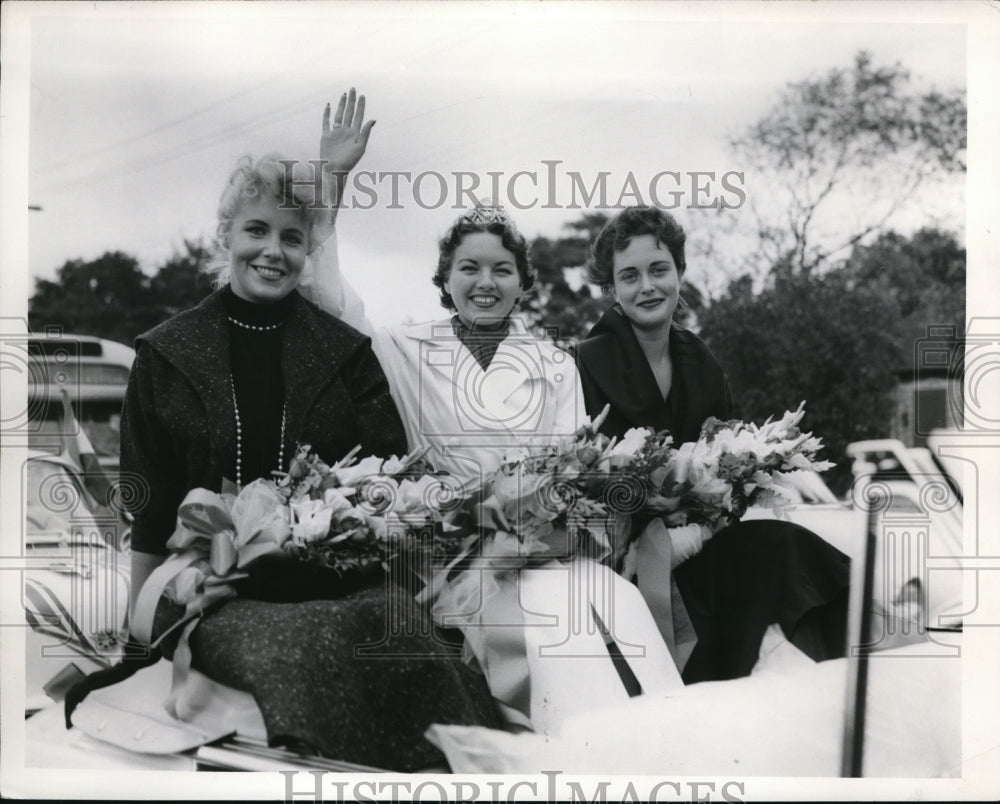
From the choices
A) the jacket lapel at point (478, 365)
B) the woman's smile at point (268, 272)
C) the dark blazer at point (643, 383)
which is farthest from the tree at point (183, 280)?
the dark blazer at point (643, 383)

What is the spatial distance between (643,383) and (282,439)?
0.92 metres

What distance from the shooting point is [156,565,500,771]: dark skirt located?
243 centimetres

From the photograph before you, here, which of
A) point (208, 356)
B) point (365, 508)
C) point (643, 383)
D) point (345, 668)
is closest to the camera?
point (345, 668)

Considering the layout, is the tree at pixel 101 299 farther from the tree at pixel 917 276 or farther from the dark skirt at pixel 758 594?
the tree at pixel 917 276

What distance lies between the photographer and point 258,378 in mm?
2688

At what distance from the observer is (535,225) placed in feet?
8.90

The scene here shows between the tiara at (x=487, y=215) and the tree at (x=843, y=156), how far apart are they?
62 cm

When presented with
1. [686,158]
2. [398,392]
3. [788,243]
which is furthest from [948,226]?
[398,392]

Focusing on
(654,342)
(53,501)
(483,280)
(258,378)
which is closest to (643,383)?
(654,342)

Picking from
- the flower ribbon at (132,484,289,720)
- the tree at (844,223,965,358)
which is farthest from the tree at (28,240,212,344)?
the tree at (844,223,965,358)

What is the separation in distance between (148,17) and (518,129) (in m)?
0.97

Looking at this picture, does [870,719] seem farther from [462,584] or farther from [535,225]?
[535,225]

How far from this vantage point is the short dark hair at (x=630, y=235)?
273 centimetres

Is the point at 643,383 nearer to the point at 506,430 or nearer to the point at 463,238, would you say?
the point at 506,430
